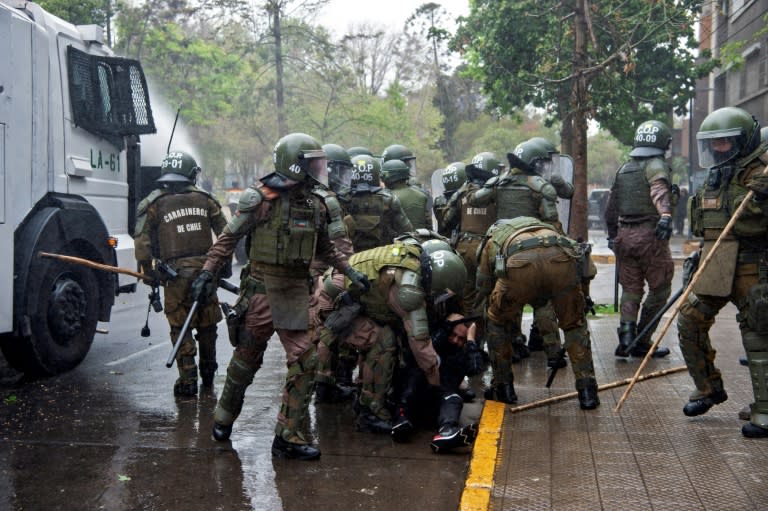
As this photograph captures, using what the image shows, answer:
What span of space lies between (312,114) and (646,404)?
87.3 ft

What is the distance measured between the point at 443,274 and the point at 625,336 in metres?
3.04

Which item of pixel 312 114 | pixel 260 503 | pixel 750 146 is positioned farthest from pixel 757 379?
pixel 312 114

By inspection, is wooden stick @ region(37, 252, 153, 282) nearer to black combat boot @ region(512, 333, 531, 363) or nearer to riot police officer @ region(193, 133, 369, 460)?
riot police officer @ region(193, 133, 369, 460)

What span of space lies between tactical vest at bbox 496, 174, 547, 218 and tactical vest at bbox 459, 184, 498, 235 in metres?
0.15

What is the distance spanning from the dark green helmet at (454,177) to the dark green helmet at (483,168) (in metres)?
0.37

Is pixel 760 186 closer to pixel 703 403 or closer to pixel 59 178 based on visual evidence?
pixel 703 403

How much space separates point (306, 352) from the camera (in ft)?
15.7

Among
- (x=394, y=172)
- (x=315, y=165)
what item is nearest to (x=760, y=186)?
(x=315, y=165)

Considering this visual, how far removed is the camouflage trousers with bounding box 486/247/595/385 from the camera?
5332 mm

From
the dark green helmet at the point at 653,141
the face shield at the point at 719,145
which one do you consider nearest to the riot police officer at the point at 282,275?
the face shield at the point at 719,145

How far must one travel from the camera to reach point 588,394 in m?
5.55

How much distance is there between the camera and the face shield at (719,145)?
16.6ft

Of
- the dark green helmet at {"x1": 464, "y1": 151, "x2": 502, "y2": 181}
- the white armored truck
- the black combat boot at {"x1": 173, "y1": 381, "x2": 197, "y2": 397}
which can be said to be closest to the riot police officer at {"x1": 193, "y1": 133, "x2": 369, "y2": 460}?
the black combat boot at {"x1": 173, "y1": 381, "x2": 197, "y2": 397}

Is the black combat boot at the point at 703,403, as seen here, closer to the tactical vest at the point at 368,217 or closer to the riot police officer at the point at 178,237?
the tactical vest at the point at 368,217
